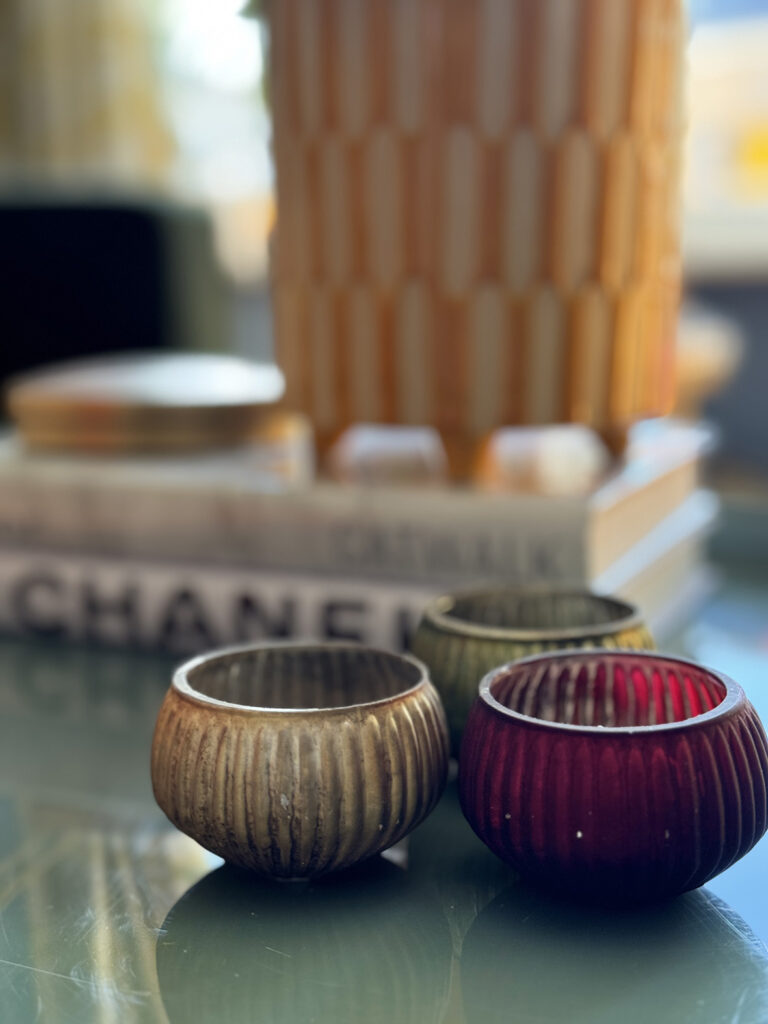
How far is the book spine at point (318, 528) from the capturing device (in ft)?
1.86

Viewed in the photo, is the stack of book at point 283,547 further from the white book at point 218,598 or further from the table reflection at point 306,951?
the table reflection at point 306,951

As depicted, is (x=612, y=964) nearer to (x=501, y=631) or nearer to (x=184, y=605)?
(x=501, y=631)

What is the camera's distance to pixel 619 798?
32 centimetres

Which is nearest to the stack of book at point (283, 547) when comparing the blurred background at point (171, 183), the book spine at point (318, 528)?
the book spine at point (318, 528)

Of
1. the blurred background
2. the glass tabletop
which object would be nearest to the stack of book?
the glass tabletop

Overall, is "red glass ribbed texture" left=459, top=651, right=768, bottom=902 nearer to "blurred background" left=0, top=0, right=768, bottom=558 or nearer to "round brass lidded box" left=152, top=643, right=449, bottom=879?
"round brass lidded box" left=152, top=643, right=449, bottom=879

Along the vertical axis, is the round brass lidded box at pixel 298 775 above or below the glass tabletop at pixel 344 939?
above

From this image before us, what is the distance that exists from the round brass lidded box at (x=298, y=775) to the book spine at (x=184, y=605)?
21 centimetres

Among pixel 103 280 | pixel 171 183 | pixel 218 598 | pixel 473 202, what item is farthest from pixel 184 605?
pixel 171 183

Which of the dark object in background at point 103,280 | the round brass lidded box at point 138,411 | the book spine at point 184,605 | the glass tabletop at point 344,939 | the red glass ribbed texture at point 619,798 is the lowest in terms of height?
the glass tabletop at point 344,939

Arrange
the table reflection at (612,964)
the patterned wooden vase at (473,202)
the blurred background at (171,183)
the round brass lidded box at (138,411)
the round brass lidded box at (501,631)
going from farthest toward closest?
the blurred background at (171,183), the round brass lidded box at (138,411), the patterned wooden vase at (473,202), the round brass lidded box at (501,631), the table reflection at (612,964)

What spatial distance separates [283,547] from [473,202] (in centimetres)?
20

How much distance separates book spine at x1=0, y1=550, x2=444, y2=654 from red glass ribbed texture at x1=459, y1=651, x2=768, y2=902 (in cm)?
23

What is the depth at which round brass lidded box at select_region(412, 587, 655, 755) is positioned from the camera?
42 centimetres
